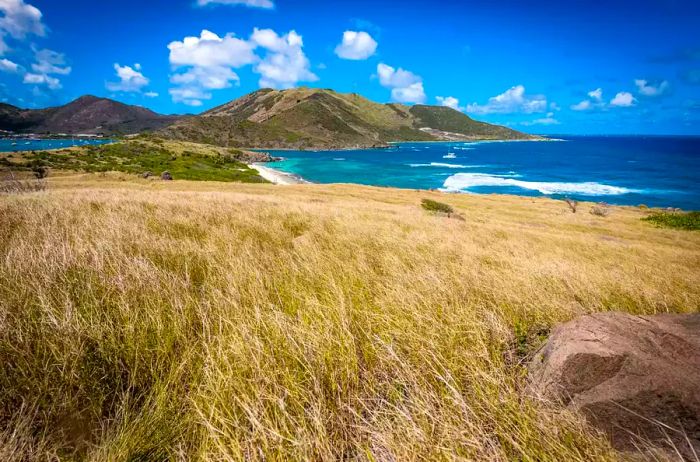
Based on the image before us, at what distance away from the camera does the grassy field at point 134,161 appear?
65012mm

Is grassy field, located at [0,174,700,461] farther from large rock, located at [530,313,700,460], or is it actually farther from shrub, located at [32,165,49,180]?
shrub, located at [32,165,49,180]

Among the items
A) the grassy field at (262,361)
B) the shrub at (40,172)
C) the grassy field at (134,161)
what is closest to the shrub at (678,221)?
the grassy field at (262,361)

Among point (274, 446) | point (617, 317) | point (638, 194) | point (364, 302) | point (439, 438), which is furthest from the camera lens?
point (638, 194)

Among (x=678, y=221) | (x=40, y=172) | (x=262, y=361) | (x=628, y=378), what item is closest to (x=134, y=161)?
(x=40, y=172)

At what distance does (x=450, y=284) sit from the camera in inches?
187

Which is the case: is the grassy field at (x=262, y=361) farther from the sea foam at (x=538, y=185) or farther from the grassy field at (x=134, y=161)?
the sea foam at (x=538, y=185)

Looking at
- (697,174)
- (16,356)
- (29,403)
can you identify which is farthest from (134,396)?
(697,174)

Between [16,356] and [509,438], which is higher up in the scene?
[16,356]

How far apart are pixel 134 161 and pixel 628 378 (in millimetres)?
102396

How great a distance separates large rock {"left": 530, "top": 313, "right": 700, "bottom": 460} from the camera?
93.9 inches

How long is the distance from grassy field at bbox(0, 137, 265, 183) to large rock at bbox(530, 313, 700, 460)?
250ft

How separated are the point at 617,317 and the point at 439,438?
2765mm

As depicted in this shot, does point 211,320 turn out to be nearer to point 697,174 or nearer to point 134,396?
point 134,396

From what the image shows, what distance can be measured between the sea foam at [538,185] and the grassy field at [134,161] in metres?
63.4
